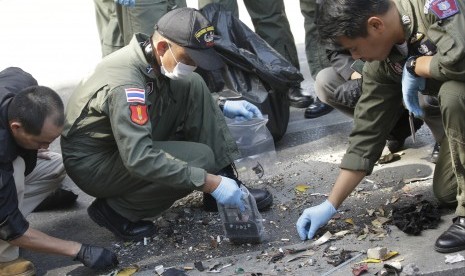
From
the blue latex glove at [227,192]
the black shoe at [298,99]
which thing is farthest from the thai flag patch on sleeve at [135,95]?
the black shoe at [298,99]

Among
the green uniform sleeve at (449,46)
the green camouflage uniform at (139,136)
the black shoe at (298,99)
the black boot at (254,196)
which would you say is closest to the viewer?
the green uniform sleeve at (449,46)

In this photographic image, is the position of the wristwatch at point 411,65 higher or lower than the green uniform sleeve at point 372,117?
higher

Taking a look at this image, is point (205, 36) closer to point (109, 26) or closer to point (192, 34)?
point (192, 34)

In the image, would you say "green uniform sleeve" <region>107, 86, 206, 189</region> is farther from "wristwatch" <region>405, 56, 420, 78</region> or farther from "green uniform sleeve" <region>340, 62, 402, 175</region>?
"wristwatch" <region>405, 56, 420, 78</region>

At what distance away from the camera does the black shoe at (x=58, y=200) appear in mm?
4648

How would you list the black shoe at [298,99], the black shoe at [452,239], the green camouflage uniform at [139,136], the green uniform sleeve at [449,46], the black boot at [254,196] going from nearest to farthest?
the green uniform sleeve at [449,46]
the black shoe at [452,239]
the green camouflage uniform at [139,136]
the black boot at [254,196]
the black shoe at [298,99]

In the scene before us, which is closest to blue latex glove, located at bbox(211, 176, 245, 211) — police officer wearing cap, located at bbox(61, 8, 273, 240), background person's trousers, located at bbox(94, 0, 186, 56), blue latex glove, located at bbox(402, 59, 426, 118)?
police officer wearing cap, located at bbox(61, 8, 273, 240)

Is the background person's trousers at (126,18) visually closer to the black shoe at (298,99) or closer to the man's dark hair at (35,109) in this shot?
the black shoe at (298,99)

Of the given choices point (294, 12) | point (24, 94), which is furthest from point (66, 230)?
point (294, 12)

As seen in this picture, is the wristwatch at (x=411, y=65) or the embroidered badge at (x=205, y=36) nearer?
the wristwatch at (x=411, y=65)

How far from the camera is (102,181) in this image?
411 cm

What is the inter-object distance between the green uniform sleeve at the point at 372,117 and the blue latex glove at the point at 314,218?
0.22 m

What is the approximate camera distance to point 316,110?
561 centimetres

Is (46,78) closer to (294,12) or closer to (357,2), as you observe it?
(294,12)
